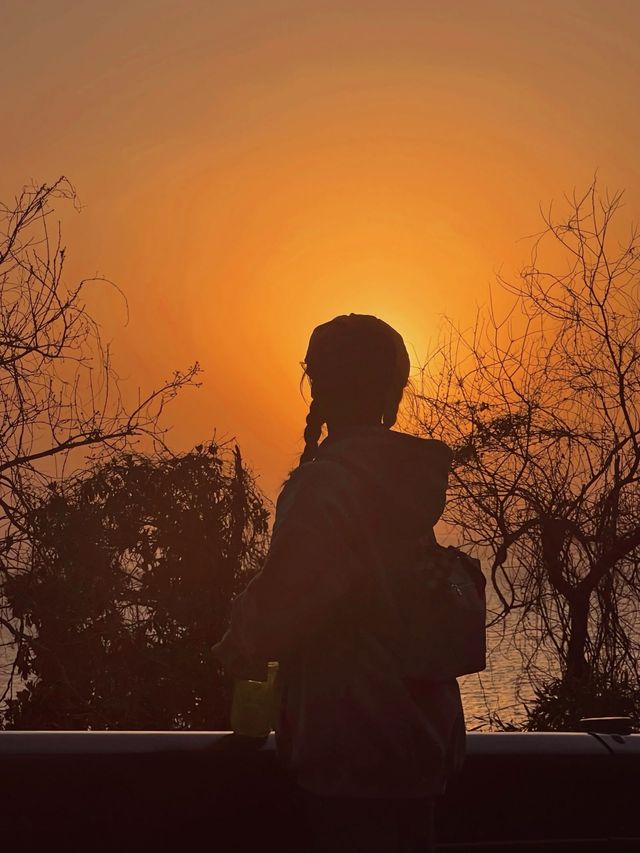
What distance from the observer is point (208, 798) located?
2551 mm

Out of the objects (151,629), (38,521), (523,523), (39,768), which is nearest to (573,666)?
(523,523)

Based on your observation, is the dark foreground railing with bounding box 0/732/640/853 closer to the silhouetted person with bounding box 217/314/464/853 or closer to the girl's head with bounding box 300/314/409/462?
the silhouetted person with bounding box 217/314/464/853

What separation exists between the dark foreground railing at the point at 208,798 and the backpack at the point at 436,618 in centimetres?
71

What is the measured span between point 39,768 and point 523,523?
508 cm

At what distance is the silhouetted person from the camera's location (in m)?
1.94

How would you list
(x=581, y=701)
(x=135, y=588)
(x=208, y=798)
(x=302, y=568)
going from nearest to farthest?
1. (x=302, y=568)
2. (x=208, y=798)
3. (x=581, y=701)
4. (x=135, y=588)

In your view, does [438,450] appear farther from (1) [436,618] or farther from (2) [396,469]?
(1) [436,618]

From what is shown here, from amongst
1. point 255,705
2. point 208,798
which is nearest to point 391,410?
point 255,705

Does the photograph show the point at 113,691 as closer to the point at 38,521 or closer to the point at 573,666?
the point at 38,521

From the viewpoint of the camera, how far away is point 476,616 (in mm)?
2053

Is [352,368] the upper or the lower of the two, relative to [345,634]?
upper

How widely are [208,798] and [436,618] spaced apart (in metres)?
0.89

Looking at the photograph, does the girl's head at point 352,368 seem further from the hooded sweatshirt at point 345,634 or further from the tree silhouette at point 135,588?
the tree silhouette at point 135,588

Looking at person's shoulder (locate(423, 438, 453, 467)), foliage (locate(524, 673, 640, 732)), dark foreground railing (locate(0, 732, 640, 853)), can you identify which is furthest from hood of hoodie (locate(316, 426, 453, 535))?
foliage (locate(524, 673, 640, 732))
